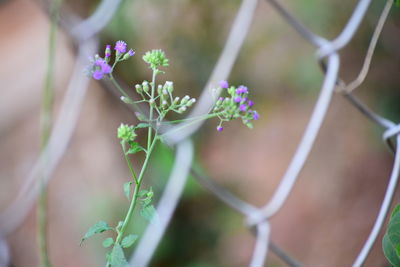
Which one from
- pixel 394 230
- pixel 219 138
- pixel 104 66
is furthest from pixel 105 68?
pixel 219 138

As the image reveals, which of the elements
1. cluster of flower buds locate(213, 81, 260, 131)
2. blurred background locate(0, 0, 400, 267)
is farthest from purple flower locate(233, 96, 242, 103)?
blurred background locate(0, 0, 400, 267)

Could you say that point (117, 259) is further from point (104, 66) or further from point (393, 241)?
point (393, 241)

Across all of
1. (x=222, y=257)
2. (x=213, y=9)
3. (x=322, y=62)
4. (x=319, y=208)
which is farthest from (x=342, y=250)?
(x=322, y=62)

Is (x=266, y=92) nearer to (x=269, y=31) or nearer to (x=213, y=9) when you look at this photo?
(x=269, y=31)

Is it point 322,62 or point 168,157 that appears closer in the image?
point 322,62

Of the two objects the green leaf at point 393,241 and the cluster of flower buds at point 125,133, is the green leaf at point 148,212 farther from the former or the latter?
the green leaf at point 393,241

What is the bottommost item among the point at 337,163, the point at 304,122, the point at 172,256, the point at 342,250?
the point at 342,250

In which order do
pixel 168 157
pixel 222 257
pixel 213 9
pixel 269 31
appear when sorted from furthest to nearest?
1. pixel 269 31
2. pixel 213 9
3. pixel 222 257
4. pixel 168 157

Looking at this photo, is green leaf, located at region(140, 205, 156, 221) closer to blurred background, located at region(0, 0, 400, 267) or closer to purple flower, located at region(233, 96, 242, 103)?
purple flower, located at region(233, 96, 242, 103)

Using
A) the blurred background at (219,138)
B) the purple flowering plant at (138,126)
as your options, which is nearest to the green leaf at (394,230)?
the purple flowering plant at (138,126)
